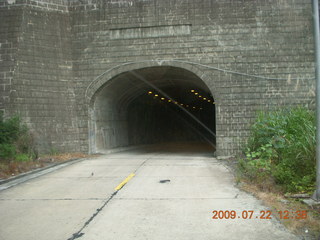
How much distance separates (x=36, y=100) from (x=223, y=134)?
8.65 meters

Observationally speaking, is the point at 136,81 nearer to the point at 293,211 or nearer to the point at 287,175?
the point at 287,175

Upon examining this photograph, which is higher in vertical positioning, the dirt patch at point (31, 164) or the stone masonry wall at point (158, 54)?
the stone masonry wall at point (158, 54)

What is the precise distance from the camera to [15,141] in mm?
12086

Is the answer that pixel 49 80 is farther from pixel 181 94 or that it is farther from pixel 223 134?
pixel 181 94

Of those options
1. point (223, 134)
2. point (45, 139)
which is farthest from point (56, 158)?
point (223, 134)

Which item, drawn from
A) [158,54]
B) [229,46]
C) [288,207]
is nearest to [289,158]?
[288,207]

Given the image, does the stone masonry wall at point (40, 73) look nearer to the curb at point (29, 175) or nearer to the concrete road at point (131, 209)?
the curb at point (29, 175)

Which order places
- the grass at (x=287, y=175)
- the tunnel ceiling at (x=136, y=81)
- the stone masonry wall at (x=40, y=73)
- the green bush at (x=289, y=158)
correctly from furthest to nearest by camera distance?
the tunnel ceiling at (x=136, y=81), the stone masonry wall at (x=40, y=73), the green bush at (x=289, y=158), the grass at (x=287, y=175)

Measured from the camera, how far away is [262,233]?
4.33 meters

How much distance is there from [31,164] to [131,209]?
6.56 meters
